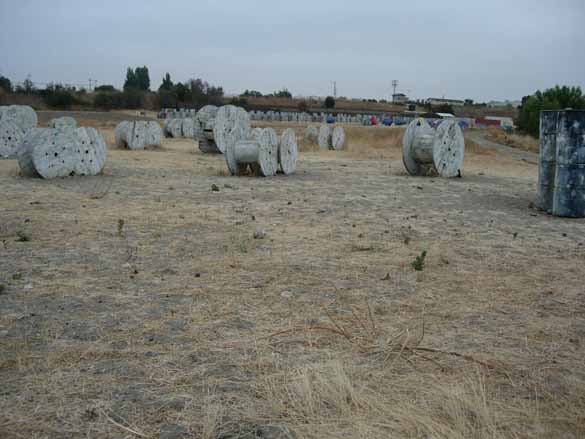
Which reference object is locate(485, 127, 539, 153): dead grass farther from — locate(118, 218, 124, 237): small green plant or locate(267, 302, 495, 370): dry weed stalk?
locate(267, 302, 495, 370): dry weed stalk

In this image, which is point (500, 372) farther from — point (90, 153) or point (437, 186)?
point (90, 153)

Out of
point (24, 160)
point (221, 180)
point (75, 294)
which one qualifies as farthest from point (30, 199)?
point (75, 294)

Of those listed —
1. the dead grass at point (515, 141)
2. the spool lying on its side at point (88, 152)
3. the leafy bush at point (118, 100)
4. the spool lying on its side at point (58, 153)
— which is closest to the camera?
the spool lying on its side at point (58, 153)

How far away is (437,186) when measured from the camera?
13891 mm

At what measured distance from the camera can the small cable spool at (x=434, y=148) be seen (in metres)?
15.2

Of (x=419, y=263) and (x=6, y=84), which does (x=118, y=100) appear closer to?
(x=6, y=84)

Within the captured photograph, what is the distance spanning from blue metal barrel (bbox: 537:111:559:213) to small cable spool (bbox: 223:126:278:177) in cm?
634

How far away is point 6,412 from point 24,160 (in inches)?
438

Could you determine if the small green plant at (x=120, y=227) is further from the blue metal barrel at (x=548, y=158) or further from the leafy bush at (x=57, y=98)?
the leafy bush at (x=57, y=98)

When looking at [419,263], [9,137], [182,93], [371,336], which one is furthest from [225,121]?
[182,93]

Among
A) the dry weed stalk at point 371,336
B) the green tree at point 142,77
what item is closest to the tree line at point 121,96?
the green tree at point 142,77

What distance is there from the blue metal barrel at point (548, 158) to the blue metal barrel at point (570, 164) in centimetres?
22

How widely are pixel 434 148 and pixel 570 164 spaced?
567 centimetres

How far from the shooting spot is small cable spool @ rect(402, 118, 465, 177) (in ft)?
50.0
